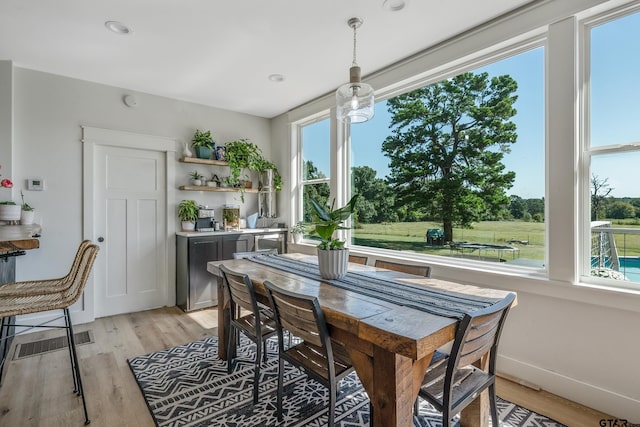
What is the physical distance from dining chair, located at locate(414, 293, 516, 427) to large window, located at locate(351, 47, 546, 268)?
49.5 inches

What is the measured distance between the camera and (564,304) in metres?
2.13

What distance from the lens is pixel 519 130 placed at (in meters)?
2.51

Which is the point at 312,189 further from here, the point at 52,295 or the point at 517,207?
the point at 52,295

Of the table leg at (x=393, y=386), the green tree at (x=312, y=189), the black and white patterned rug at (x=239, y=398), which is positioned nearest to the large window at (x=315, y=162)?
the green tree at (x=312, y=189)

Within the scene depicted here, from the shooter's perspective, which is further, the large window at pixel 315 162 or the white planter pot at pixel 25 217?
the large window at pixel 315 162

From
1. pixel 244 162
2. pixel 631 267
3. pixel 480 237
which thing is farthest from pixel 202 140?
pixel 631 267

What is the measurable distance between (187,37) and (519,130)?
2.83m

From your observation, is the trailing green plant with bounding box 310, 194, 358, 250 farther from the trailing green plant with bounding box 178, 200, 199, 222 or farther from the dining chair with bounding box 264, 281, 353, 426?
the trailing green plant with bounding box 178, 200, 199, 222

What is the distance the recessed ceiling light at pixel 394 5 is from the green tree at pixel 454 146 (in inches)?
37.3

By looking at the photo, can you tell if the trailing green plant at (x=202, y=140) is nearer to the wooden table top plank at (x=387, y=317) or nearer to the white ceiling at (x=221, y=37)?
the white ceiling at (x=221, y=37)

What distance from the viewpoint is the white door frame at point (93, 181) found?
3541 mm

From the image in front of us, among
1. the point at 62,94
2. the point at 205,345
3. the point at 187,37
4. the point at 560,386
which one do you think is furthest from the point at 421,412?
the point at 62,94

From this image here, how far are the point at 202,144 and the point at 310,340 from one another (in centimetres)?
345

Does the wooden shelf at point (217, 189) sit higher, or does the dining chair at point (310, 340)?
the wooden shelf at point (217, 189)
